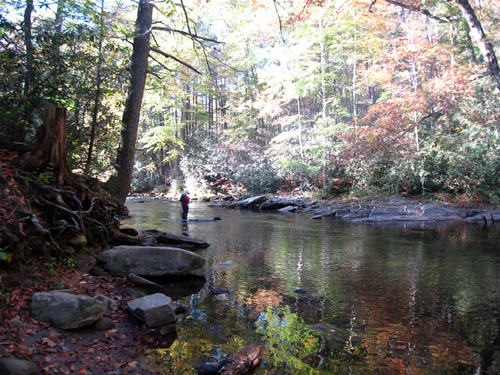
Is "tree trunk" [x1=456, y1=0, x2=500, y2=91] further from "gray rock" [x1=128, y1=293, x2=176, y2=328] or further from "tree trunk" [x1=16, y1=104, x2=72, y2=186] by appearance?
"tree trunk" [x1=16, y1=104, x2=72, y2=186]

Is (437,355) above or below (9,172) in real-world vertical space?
below

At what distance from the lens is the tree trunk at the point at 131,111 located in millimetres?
8844

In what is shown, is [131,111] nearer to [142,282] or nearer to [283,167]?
[142,282]

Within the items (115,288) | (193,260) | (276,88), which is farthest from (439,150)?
(115,288)

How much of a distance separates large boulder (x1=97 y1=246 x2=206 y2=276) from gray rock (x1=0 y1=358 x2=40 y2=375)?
2.99 metres

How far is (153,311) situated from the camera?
4156 millimetres

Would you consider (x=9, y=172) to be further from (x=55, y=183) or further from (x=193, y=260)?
(x=193, y=260)

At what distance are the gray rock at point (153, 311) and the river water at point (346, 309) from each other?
0.68 ft

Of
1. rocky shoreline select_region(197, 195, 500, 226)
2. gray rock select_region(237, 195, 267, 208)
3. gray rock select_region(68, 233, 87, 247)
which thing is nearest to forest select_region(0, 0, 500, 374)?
gray rock select_region(68, 233, 87, 247)

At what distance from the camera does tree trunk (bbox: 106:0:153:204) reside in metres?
8.84

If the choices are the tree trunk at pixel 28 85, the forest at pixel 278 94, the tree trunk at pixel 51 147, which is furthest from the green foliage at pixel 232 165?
the tree trunk at pixel 51 147

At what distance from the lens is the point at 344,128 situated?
21.8 m

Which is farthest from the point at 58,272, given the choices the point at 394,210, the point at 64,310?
the point at 394,210

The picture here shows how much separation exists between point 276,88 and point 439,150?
36.1 feet
